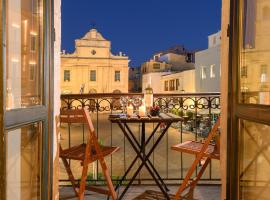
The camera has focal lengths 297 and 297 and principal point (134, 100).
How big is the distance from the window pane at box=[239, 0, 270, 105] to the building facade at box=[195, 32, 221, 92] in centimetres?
1693

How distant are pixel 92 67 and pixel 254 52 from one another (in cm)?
3243

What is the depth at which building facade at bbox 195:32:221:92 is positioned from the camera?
19344 mm


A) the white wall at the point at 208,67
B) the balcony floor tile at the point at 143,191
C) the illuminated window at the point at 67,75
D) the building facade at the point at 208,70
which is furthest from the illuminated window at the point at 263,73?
the illuminated window at the point at 67,75

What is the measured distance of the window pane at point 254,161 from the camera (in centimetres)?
181

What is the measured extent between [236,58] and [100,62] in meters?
32.3

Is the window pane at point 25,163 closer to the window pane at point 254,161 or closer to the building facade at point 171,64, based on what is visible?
the window pane at point 254,161

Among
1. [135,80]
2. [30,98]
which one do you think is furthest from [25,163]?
[135,80]

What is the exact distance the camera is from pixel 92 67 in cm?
3372

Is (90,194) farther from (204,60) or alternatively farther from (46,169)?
(204,60)

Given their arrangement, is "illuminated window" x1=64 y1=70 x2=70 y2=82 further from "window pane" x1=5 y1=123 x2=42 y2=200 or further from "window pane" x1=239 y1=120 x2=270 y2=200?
"window pane" x1=239 y1=120 x2=270 y2=200

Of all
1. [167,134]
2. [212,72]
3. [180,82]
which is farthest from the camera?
[180,82]

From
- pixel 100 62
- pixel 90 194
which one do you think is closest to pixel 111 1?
pixel 100 62

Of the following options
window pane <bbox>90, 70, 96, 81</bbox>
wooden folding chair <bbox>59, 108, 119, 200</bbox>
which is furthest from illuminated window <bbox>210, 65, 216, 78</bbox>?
wooden folding chair <bbox>59, 108, 119, 200</bbox>

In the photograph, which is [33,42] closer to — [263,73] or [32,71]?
[32,71]
